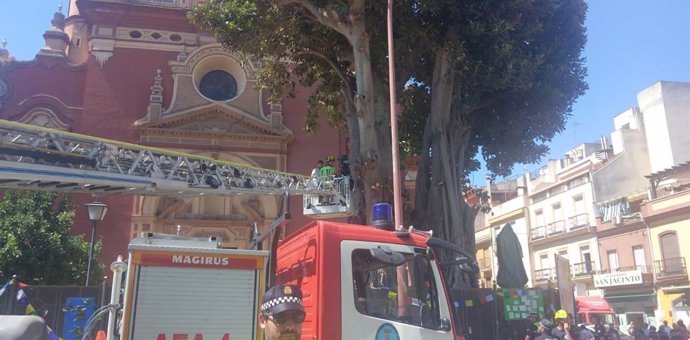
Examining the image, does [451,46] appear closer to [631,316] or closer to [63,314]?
[63,314]

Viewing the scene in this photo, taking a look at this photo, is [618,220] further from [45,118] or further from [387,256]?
[387,256]

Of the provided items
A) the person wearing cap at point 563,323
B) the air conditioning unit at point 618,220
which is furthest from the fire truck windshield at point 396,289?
the air conditioning unit at point 618,220

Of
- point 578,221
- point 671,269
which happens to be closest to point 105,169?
point 671,269

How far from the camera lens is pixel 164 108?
23.2 meters

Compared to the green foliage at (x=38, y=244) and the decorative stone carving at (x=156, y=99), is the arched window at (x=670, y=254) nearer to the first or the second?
the decorative stone carving at (x=156, y=99)

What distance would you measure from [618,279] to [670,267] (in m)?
→ 3.11

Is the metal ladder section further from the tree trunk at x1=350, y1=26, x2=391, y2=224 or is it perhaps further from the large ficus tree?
the large ficus tree

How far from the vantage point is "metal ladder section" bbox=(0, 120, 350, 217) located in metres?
7.44

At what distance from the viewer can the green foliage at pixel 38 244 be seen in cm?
1622

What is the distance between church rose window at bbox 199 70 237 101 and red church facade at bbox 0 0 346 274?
0.04 m

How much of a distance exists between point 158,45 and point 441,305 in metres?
21.6

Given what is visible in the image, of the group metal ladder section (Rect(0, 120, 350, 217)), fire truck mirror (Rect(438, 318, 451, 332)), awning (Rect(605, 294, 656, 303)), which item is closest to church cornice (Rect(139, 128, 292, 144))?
metal ladder section (Rect(0, 120, 350, 217))

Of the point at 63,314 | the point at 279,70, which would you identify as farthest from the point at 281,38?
the point at 63,314

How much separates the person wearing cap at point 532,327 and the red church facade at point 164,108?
44.7 ft
